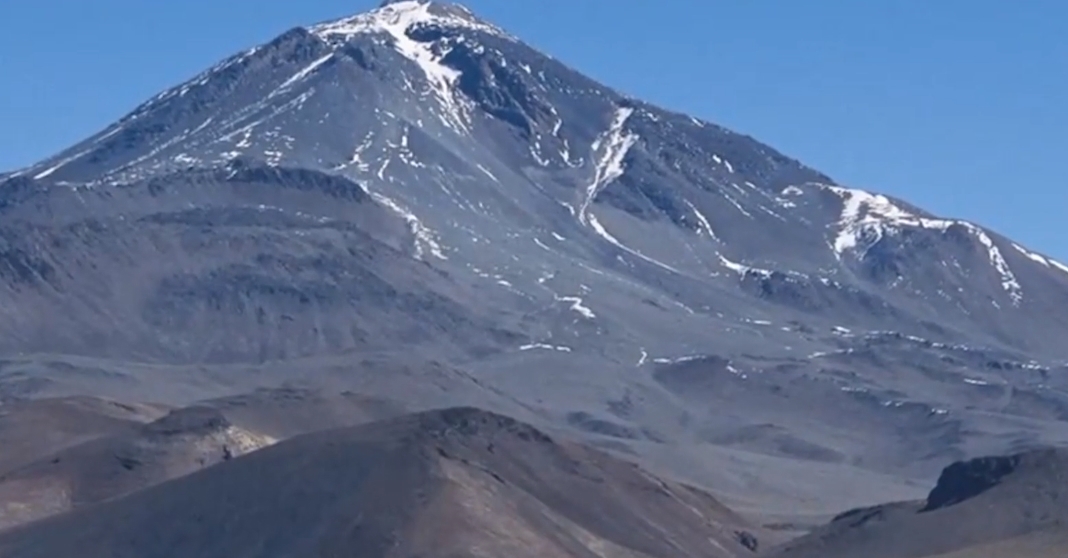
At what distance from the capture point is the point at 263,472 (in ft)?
393

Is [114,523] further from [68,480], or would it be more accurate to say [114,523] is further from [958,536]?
[958,536]

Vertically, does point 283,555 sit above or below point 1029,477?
below

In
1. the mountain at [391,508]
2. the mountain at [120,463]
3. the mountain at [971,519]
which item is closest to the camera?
the mountain at [391,508]

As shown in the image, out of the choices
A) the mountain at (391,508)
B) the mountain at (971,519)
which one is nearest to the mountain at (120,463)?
the mountain at (391,508)

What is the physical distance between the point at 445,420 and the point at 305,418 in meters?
50.0

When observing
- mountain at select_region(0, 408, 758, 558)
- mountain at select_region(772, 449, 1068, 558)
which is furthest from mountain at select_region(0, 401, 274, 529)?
mountain at select_region(772, 449, 1068, 558)

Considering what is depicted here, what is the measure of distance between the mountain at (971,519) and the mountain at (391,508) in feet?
24.0

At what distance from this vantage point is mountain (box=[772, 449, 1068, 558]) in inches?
4926

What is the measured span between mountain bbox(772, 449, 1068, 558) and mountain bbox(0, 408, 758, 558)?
7.33 m

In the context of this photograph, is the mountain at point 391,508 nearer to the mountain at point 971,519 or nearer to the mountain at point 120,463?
the mountain at point 971,519

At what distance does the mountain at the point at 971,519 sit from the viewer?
411 feet

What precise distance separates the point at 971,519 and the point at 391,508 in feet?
103

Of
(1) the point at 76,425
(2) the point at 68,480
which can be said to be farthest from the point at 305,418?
(2) the point at 68,480

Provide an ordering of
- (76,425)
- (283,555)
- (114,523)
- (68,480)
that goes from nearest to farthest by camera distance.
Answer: (283,555), (114,523), (68,480), (76,425)
